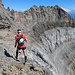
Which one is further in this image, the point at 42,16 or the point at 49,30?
the point at 42,16

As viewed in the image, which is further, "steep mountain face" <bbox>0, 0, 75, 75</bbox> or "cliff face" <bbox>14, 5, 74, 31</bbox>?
"cliff face" <bbox>14, 5, 74, 31</bbox>

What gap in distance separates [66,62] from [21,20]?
12551 mm

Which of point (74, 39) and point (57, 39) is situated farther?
point (74, 39)

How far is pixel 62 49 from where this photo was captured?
171 feet

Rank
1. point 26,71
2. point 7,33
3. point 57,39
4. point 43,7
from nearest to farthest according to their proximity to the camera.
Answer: point 26,71
point 7,33
point 57,39
point 43,7

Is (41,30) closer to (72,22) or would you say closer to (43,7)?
(43,7)

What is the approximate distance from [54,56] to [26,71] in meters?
28.2

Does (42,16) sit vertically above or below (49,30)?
above

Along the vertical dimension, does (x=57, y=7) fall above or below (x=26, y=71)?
above

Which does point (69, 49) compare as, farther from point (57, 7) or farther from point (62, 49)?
point (57, 7)

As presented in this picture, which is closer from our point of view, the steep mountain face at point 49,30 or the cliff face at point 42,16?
the steep mountain face at point 49,30

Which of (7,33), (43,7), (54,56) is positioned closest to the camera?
(7,33)

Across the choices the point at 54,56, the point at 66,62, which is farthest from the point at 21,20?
the point at 66,62

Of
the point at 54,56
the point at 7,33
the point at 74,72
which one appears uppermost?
the point at 7,33
